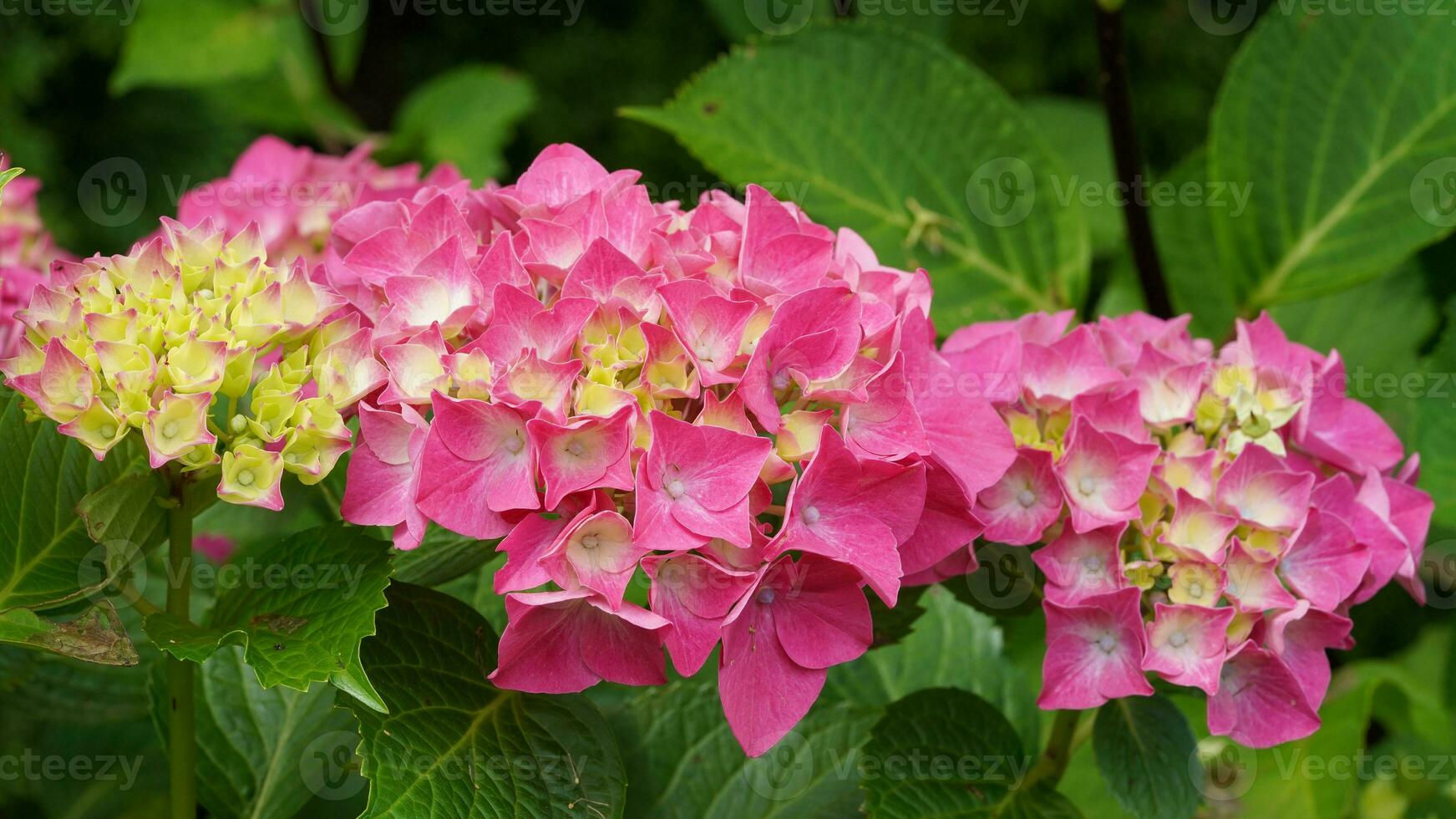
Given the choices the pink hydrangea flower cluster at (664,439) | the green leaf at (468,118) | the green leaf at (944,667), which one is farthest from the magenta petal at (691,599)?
the green leaf at (468,118)

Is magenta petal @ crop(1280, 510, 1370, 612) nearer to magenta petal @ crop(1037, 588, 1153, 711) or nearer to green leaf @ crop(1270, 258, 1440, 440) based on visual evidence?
magenta petal @ crop(1037, 588, 1153, 711)

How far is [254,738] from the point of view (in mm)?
694

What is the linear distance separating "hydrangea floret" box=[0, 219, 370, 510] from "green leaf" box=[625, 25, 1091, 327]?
14.8 inches

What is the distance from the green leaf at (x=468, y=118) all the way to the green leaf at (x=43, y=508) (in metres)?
0.95

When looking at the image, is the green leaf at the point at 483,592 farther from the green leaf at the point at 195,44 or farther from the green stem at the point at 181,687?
the green leaf at the point at 195,44

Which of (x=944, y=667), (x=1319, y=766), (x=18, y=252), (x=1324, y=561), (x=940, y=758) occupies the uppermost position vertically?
(x=18, y=252)

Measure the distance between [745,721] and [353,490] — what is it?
0.19 m

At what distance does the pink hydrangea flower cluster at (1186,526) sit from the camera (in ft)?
1.86

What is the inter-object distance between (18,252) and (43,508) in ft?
1.10

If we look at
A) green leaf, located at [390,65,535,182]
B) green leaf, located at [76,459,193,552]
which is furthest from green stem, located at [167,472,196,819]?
green leaf, located at [390,65,535,182]

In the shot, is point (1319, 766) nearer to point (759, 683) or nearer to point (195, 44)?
point (759, 683)

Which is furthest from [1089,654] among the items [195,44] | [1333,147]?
[195,44]

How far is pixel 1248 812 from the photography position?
1.02m

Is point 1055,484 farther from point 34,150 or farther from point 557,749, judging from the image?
point 34,150
